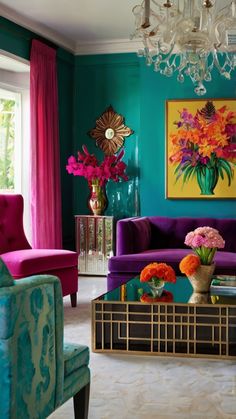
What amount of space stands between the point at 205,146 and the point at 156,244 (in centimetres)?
125

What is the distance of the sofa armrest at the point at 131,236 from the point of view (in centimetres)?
543

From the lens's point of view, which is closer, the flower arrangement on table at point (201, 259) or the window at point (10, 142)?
the flower arrangement on table at point (201, 259)

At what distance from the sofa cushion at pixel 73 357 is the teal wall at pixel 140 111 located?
423 cm

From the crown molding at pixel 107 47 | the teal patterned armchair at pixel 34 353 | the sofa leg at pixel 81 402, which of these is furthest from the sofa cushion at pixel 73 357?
the crown molding at pixel 107 47

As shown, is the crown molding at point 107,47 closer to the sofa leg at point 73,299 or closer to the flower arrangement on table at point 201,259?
the sofa leg at point 73,299

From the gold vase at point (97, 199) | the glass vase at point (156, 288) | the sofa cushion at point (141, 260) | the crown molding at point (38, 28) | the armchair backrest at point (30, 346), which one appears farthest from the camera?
the gold vase at point (97, 199)

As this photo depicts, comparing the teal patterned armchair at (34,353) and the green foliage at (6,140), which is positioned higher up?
the green foliage at (6,140)

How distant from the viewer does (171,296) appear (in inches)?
148

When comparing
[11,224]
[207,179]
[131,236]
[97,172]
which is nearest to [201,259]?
[131,236]

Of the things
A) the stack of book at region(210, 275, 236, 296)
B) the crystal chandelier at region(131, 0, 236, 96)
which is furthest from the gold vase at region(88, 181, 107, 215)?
the stack of book at region(210, 275, 236, 296)

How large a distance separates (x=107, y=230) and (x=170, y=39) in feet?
9.29

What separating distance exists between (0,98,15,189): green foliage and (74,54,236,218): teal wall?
3.18 ft

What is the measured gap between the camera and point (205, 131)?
644cm

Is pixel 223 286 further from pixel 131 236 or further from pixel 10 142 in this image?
pixel 10 142
